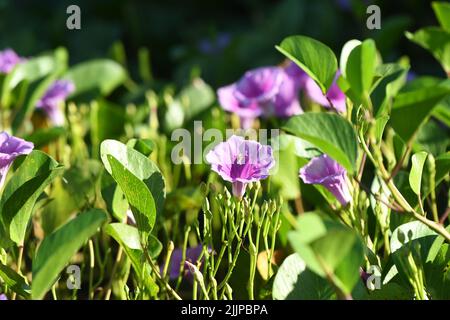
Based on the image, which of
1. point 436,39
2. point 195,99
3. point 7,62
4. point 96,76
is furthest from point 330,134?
point 7,62

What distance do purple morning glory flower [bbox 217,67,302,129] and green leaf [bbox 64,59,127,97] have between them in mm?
402

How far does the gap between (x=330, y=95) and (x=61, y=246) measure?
2.76 feet

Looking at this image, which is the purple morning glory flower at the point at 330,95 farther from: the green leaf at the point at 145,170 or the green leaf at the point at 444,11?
the green leaf at the point at 145,170

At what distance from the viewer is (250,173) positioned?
1.10 meters

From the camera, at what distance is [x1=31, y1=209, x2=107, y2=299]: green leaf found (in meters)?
0.87

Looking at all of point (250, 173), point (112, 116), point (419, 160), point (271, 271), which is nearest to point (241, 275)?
point (271, 271)

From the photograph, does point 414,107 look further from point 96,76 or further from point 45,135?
point 96,76

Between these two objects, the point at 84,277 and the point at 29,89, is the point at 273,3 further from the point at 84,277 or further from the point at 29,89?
the point at 84,277

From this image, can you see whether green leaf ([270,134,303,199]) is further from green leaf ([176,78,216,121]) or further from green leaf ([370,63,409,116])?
green leaf ([176,78,216,121])

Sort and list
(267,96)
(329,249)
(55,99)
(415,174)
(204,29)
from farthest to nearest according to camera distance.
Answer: (204,29) → (55,99) → (267,96) → (415,174) → (329,249)

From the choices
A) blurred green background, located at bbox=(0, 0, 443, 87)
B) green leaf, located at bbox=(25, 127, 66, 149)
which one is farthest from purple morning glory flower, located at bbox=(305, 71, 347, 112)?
green leaf, located at bbox=(25, 127, 66, 149)

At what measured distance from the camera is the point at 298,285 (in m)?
1.03

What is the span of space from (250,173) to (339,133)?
0.49 feet

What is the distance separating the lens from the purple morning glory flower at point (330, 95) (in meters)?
1.59
